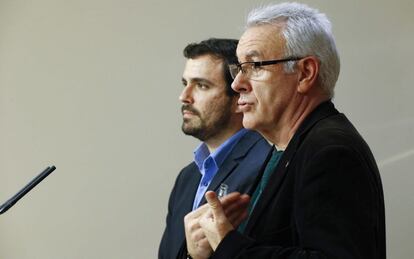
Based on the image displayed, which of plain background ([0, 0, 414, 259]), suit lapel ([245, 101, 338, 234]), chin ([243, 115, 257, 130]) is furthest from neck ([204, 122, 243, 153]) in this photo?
suit lapel ([245, 101, 338, 234])

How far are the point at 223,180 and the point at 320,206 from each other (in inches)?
35.4

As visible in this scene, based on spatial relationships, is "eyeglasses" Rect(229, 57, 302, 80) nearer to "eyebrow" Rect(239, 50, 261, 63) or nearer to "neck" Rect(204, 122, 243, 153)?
"eyebrow" Rect(239, 50, 261, 63)

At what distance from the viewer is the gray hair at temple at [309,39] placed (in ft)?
4.28

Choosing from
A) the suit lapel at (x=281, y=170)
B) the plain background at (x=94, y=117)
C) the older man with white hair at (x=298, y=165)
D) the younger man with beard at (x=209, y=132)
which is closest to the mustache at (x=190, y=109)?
the younger man with beard at (x=209, y=132)

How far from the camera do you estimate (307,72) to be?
1.30 meters

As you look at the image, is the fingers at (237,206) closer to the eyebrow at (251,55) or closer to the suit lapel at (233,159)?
the eyebrow at (251,55)

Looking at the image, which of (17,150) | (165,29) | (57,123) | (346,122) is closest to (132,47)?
(165,29)

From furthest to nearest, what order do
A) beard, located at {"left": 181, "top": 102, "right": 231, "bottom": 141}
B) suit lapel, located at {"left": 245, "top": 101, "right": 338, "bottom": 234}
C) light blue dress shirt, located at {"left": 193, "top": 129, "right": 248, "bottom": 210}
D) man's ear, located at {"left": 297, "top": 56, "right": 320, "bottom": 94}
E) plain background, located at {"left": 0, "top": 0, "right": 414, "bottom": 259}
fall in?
Result: plain background, located at {"left": 0, "top": 0, "right": 414, "bottom": 259}, beard, located at {"left": 181, "top": 102, "right": 231, "bottom": 141}, light blue dress shirt, located at {"left": 193, "top": 129, "right": 248, "bottom": 210}, man's ear, located at {"left": 297, "top": 56, "right": 320, "bottom": 94}, suit lapel, located at {"left": 245, "top": 101, "right": 338, "bottom": 234}

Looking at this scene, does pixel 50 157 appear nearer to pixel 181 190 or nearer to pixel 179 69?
pixel 179 69

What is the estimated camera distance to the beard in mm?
2133

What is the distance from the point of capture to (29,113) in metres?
2.79

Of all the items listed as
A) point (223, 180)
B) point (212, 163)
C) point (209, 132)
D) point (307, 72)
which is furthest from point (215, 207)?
point (209, 132)

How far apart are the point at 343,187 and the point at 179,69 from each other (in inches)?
67.8

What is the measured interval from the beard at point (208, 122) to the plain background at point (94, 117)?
0.53 m
